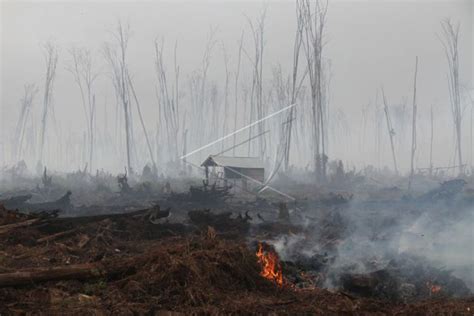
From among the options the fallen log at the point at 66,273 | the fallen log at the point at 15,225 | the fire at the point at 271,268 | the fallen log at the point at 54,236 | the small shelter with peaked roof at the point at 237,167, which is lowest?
the fire at the point at 271,268

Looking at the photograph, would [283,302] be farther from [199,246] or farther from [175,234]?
[175,234]

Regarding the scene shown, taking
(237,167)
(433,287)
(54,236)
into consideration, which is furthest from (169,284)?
(237,167)

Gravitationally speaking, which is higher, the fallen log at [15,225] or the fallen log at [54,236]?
the fallen log at [15,225]

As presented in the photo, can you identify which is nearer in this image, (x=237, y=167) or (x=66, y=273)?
(x=66, y=273)

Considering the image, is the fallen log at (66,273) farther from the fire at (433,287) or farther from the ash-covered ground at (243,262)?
the fire at (433,287)

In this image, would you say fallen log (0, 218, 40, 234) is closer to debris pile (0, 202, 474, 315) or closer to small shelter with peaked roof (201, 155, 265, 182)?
debris pile (0, 202, 474, 315)

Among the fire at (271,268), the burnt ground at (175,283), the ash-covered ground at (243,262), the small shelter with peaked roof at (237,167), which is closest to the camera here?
the burnt ground at (175,283)

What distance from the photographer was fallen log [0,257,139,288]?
5.95m

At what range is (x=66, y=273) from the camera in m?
6.22

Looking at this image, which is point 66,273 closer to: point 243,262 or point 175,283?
point 175,283

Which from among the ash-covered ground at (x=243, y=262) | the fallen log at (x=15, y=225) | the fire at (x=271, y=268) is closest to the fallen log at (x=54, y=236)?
the ash-covered ground at (x=243, y=262)

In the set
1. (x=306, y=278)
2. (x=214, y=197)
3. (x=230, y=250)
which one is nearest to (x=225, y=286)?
(x=230, y=250)

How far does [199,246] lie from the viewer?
23.0 ft

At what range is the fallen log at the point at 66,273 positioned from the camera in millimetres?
5949
